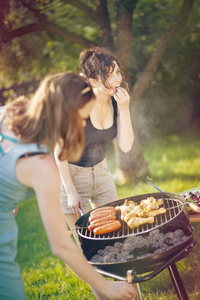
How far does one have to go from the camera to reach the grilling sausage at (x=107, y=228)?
2.53 m

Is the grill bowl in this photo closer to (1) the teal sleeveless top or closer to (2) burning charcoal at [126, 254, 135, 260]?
(2) burning charcoal at [126, 254, 135, 260]

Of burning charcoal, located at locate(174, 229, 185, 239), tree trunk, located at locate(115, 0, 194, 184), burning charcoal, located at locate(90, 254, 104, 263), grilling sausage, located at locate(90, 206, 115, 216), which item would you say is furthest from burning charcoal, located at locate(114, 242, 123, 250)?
tree trunk, located at locate(115, 0, 194, 184)

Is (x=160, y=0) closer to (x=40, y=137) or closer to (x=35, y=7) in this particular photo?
(x=35, y=7)

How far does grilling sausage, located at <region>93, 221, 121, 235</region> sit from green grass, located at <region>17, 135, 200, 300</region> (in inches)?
44.5

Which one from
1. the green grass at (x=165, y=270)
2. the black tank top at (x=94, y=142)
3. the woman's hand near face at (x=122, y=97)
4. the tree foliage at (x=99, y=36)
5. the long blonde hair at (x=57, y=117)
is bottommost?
the green grass at (x=165, y=270)

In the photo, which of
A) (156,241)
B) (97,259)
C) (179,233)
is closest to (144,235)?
(156,241)

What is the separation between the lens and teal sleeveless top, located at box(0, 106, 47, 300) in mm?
1803

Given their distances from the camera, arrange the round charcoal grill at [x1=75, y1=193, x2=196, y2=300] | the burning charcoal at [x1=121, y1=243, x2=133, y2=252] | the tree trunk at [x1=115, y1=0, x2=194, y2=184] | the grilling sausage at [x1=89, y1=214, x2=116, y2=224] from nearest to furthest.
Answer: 1. the round charcoal grill at [x1=75, y1=193, x2=196, y2=300]
2. the burning charcoal at [x1=121, y1=243, x2=133, y2=252]
3. the grilling sausage at [x1=89, y1=214, x2=116, y2=224]
4. the tree trunk at [x1=115, y1=0, x2=194, y2=184]

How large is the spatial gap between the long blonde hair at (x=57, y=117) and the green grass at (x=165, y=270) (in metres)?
2.15

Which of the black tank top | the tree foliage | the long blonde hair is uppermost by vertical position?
the long blonde hair

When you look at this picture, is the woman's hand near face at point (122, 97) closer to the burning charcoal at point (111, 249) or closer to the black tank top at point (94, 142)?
the black tank top at point (94, 142)

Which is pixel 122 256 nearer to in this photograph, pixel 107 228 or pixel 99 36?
pixel 107 228

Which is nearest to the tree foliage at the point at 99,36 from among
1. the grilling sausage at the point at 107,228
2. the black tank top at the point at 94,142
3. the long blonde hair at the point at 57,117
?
the black tank top at the point at 94,142

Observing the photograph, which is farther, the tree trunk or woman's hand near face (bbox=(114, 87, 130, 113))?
the tree trunk
